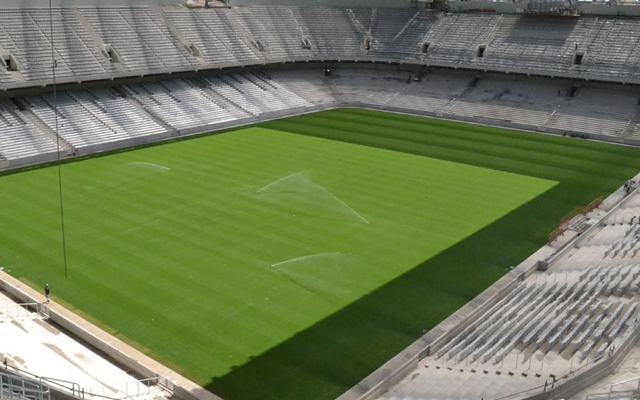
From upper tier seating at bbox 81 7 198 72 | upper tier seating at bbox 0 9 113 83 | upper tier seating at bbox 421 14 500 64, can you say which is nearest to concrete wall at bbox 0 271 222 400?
upper tier seating at bbox 0 9 113 83

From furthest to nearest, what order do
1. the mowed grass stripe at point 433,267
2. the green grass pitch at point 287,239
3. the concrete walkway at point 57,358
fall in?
the green grass pitch at point 287,239, the mowed grass stripe at point 433,267, the concrete walkway at point 57,358

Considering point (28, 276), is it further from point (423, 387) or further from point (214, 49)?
point (214, 49)

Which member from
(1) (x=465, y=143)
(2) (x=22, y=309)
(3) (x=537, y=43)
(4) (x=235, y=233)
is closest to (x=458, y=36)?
(3) (x=537, y=43)

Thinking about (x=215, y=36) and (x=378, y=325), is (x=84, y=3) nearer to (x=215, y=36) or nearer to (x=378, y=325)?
(x=215, y=36)

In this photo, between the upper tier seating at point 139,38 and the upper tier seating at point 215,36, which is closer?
the upper tier seating at point 139,38

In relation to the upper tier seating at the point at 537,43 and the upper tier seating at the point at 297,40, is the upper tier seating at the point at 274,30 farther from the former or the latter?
the upper tier seating at the point at 537,43

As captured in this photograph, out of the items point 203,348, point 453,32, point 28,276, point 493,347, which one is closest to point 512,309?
point 493,347

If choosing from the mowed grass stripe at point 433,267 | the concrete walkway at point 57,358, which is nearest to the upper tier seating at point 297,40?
the mowed grass stripe at point 433,267
